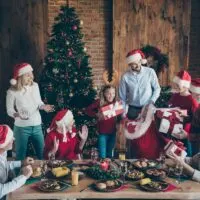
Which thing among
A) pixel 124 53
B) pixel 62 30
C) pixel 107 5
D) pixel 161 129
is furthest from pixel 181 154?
pixel 107 5

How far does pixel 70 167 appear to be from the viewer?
4.12 meters

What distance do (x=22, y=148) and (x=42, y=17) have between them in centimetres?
253

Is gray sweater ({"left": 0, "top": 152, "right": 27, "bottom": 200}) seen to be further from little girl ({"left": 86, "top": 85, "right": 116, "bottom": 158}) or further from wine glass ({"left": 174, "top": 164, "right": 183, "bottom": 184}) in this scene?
little girl ({"left": 86, "top": 85, "right": 116, "bottom": 158})

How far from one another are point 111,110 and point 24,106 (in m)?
1.21

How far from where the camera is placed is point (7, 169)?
3.94m

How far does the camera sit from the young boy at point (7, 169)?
359 cm

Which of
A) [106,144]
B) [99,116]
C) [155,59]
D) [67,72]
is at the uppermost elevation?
[155,59]

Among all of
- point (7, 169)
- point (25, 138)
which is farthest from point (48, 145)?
A: point (7, 169)

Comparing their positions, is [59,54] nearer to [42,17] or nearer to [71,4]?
[42,17]

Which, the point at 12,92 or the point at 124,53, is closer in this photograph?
the point at 12,92

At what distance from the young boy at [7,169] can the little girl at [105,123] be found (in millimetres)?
1662

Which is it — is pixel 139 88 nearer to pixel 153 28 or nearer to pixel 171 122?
pixel 171 122

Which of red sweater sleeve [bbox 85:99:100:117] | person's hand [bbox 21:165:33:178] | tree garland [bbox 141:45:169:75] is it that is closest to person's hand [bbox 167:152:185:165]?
person's hand [bbox 21:165:33:178]

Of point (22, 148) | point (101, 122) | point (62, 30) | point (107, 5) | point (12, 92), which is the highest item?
point (107, 5)
